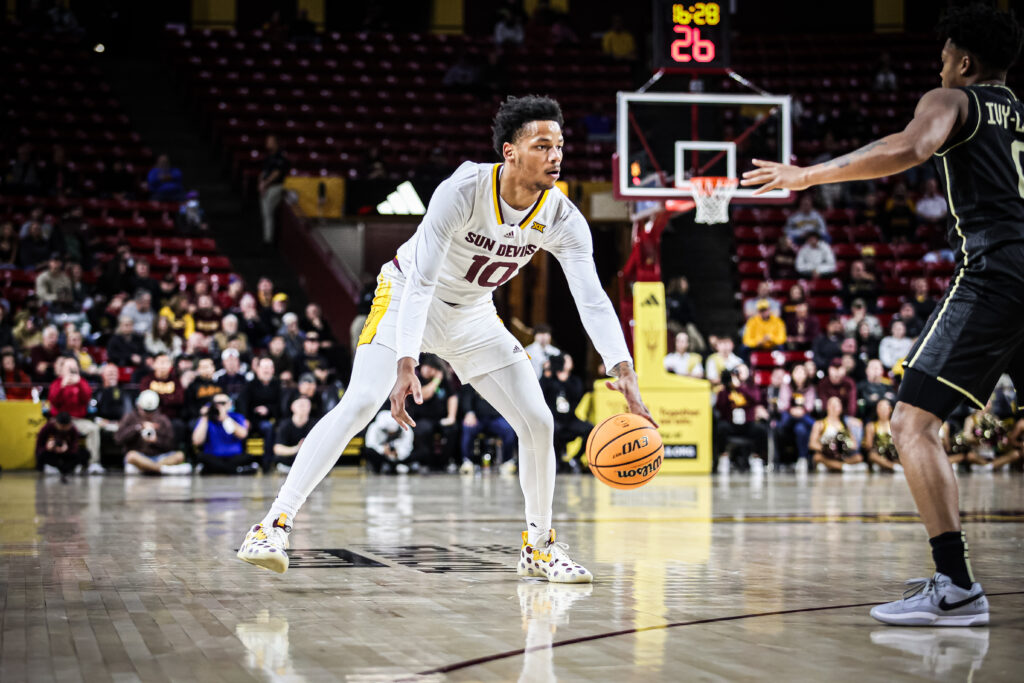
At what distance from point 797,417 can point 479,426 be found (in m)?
4.22

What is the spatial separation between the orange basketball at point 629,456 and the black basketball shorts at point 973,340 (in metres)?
1.56

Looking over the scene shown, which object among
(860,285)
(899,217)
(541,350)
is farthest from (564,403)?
(899,217)

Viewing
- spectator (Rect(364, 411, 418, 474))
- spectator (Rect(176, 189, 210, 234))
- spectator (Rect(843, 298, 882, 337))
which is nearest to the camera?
spectator (Rect(364, 411, 418, 474))

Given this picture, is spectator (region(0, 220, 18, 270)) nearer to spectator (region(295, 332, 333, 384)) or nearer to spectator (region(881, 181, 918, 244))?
spectator (region(295, 332, 333, 384))

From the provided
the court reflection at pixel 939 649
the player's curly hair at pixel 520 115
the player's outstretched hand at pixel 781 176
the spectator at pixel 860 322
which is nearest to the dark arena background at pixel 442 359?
the court reflection at pixel 939 649

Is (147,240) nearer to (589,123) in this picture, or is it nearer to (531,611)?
(589,123)

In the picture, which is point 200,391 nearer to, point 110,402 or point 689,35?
point 110,402

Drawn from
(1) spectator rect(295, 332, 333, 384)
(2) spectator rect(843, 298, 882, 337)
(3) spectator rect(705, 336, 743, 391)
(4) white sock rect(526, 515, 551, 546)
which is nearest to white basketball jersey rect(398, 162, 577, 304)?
(4) white sock rect(526, 515, 551, 546)

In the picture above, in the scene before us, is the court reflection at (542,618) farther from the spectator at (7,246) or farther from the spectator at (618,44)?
the spectator at (618,44)

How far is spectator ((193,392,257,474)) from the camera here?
1441 cm

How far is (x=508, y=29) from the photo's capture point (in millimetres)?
25688

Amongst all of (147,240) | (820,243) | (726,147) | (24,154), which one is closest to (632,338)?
(726,147)

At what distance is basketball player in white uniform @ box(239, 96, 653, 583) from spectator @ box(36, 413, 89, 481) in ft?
28.5

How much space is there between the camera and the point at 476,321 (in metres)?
5.60
